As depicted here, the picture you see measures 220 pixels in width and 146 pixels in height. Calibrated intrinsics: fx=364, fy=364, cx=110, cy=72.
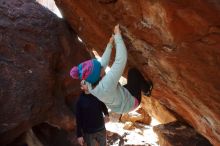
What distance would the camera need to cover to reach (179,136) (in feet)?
24.8

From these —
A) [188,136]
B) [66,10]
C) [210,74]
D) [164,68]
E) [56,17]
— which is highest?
[210,74]

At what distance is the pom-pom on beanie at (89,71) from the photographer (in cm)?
497

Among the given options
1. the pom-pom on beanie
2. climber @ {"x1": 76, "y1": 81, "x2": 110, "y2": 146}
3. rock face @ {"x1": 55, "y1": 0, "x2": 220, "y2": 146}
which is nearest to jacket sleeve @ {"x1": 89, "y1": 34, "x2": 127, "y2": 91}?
the pom-pom on beanie

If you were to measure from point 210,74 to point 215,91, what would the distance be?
0.93 feet

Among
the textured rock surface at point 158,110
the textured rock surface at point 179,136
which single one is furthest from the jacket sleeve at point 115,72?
the textured rock surface at point 158,110

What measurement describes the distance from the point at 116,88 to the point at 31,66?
2999 mm

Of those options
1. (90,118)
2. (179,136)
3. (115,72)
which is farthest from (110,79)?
(179,136)

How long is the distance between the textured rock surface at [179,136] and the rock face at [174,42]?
1012mm

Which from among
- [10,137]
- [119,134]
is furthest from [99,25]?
[119,134]

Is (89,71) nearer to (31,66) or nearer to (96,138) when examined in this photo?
(96,138)

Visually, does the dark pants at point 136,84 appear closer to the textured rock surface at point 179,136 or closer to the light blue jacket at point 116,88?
the light blue jacket at point 116,88

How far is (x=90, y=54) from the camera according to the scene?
28.2 feet

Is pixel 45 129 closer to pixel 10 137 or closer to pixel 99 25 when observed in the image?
pixel 10 137

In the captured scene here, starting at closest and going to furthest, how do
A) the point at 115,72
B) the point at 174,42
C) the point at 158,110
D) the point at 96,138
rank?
the point at 174,42, the point at 115,72, the point at 96,138, the point at 158,110
